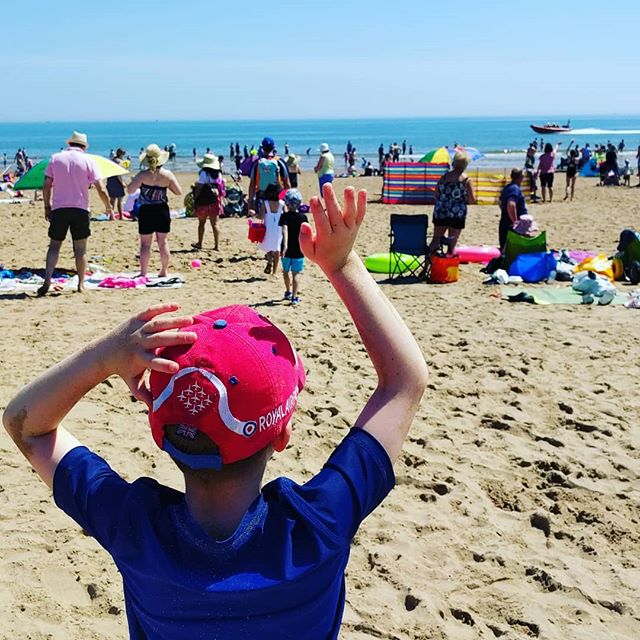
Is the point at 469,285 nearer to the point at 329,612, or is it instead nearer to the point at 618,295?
the point at 618,295

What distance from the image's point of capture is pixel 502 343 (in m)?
7.17

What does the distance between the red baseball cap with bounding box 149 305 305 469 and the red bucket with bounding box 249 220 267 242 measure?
8523mm

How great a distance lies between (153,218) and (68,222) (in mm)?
1071

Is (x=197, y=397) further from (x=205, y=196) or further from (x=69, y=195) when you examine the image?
(x=205, y=196)

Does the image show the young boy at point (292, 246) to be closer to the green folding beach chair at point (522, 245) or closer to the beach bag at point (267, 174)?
the beach bag at point (267, 174)

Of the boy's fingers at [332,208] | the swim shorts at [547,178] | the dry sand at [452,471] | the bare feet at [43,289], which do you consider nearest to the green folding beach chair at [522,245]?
the dry sand at [452,471]

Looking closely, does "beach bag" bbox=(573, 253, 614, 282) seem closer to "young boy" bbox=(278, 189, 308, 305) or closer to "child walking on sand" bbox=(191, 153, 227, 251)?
"young boy" bbox=(278, 189, 308, 305)

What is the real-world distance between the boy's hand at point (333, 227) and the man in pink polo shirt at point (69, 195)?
7.78 m

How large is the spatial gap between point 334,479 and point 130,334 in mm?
442

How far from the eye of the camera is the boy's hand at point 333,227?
4.50 ft

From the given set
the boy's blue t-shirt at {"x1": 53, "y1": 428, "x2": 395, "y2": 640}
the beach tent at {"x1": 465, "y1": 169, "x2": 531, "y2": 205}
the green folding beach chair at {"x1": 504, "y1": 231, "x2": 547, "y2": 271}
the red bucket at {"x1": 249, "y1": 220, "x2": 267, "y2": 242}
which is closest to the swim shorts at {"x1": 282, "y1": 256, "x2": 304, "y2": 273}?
the red bucket at {"x1": 249, "y1": 220, "x2": 267, "y2": 242}

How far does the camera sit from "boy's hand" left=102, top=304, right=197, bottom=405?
1200 mm

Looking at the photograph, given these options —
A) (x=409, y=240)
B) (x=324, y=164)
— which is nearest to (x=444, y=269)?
(x=409, y=240)

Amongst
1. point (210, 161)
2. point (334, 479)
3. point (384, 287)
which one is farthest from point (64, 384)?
point (210, 161)
